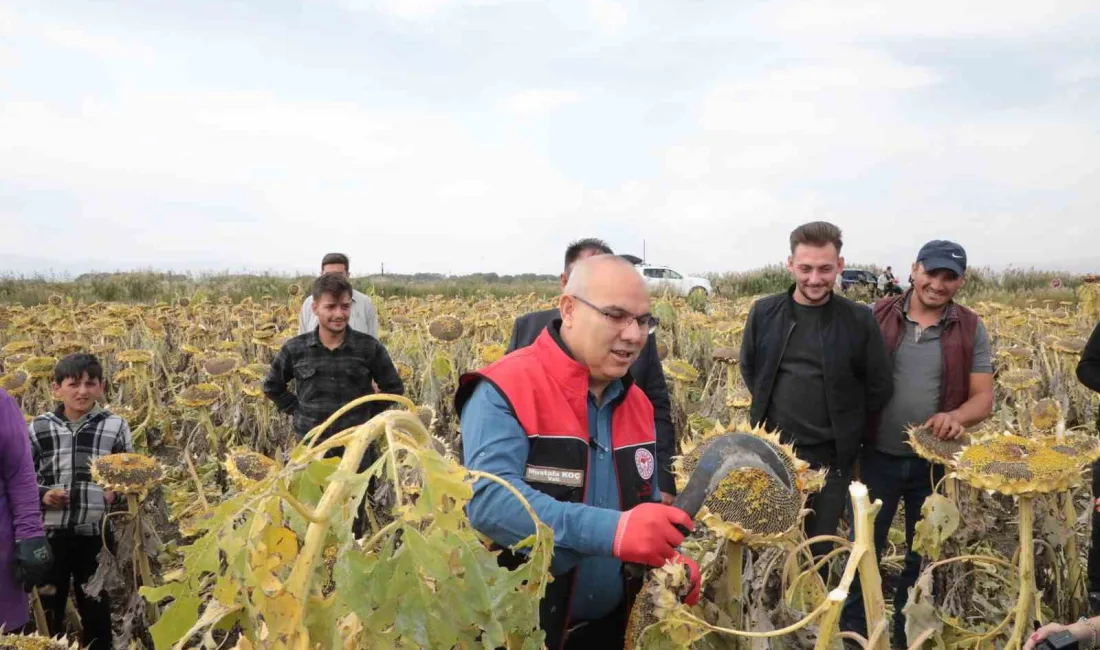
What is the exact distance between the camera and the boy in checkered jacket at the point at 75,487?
3.70m

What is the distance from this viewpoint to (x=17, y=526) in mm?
3209

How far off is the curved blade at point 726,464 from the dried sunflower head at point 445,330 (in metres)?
5.70

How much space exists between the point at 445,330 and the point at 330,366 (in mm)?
2561

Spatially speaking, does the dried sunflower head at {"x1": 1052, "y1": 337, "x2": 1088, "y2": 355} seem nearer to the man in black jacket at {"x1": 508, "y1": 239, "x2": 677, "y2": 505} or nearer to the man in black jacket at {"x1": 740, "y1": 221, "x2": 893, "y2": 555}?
the man in black jacket at {"x1": 740, "y1": 221, "x2": 893, "y2": 555}

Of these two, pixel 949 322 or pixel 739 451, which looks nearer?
pixel 739 451

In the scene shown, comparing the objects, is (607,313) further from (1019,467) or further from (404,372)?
(404,372)

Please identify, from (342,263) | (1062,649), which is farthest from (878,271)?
(1062,649)

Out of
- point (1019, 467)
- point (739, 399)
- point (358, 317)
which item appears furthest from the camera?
point (358, 317)

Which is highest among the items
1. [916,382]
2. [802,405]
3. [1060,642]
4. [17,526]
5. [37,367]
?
[916,382]

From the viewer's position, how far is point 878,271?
3086 cm

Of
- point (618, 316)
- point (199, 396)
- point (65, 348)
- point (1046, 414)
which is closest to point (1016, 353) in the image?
point (1046, 414)

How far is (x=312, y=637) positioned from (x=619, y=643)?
50.1 inches

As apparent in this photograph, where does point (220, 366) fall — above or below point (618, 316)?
below

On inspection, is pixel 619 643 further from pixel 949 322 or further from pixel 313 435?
pixel 949 322
